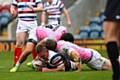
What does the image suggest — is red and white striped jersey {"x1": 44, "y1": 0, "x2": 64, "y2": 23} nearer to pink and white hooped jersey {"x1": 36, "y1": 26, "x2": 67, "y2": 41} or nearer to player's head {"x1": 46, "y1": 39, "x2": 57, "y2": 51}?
pink and white hooped jersey {"x1": 36, "y1": 26, "x2": 67, "y2": 41}

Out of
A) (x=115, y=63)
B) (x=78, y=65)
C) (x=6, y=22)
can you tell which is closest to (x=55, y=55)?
(x=78, y=65)

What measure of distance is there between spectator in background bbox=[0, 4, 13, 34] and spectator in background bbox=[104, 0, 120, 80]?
20.6m

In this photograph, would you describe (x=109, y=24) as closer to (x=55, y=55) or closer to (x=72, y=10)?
(x=55, y=55)

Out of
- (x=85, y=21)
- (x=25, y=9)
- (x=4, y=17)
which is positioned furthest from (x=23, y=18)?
(x=4, y=17)

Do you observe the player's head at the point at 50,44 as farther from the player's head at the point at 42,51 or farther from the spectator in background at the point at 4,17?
the spectator in background at the point at 4,17

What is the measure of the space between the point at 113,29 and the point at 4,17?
2118 centimetres

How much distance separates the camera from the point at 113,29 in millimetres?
7457

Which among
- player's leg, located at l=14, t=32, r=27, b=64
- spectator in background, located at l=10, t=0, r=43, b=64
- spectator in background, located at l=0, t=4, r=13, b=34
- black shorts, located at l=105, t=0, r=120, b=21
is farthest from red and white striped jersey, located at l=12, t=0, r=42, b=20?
spectator in background, located at l=0, t=4, r=13, b=34

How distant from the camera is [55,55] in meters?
11.0

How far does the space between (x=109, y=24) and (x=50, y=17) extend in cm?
922

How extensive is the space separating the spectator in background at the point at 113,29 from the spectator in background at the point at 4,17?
20.6 metres

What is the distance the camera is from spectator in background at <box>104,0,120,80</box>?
7.38m

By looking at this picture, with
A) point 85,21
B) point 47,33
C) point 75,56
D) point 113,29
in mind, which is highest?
point 113,29

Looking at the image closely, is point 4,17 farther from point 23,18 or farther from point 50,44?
point 50,44
